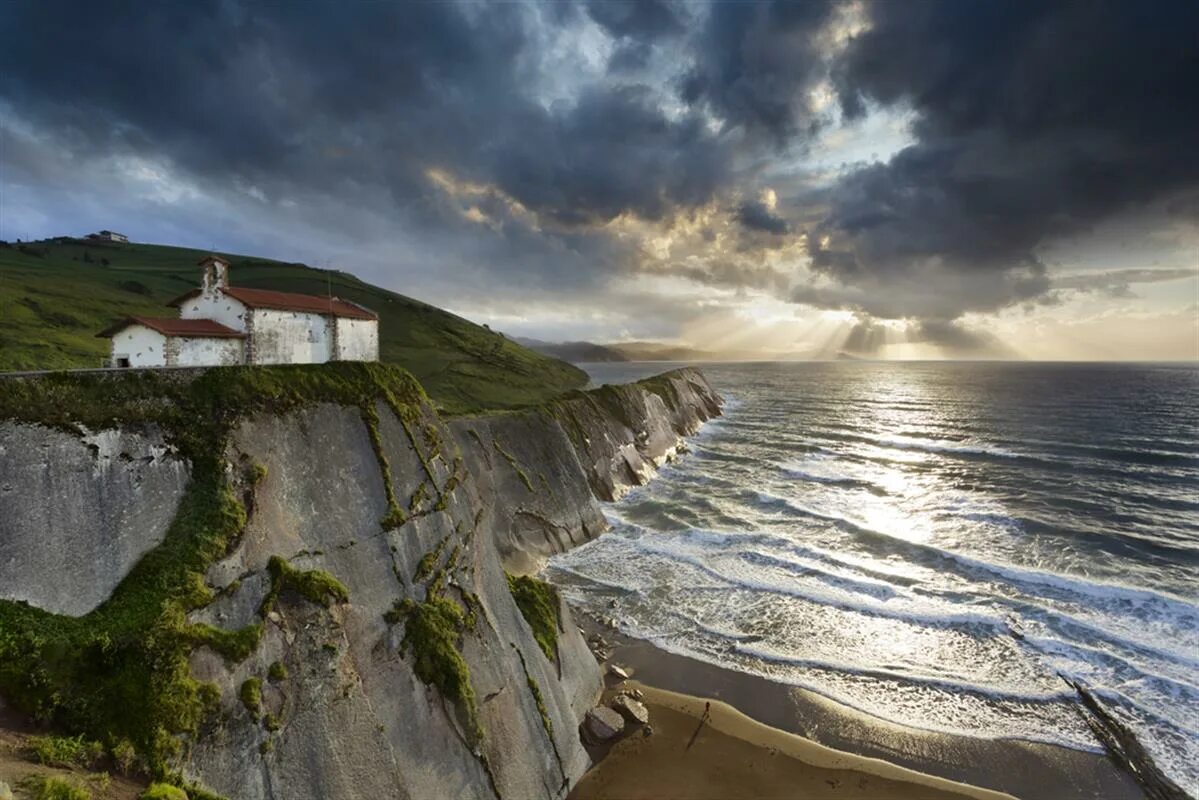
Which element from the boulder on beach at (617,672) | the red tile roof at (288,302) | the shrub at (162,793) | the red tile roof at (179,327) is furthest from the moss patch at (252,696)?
the red tile roof at (179,327)

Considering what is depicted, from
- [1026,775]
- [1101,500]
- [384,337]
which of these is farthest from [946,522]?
[384,337]

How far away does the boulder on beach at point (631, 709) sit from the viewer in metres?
19.7

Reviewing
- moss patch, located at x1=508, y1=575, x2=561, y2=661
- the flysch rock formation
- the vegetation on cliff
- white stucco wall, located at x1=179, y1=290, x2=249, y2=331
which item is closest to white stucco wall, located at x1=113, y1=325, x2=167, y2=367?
white stucco wall, located at x1=179, y1=290, x2=249, y2=331

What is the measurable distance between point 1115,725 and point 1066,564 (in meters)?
15.7

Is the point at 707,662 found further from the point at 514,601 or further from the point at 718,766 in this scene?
the point at 514,601

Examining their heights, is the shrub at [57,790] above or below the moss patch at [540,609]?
above

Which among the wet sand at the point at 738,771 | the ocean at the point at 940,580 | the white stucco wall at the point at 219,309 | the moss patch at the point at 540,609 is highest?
the white stucco wall at the point at 219,309

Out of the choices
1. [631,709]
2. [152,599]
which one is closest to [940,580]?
[631,709]

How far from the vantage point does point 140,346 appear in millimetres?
20016

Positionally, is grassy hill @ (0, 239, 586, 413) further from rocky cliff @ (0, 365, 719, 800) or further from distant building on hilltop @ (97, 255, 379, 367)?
rocky cliff @ (0, 365, 719, 800)

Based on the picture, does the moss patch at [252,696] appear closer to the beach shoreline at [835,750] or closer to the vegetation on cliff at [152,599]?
the vegetation on cliff at [152,599]

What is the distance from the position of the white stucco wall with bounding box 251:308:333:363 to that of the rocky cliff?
23.3ft

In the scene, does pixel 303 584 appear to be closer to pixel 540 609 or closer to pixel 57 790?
pixel 57 790

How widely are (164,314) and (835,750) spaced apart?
99.7m
